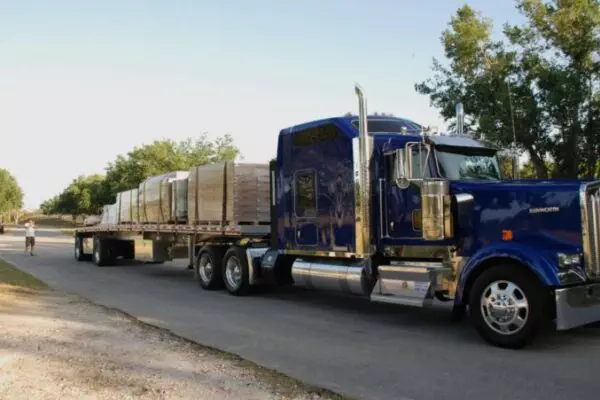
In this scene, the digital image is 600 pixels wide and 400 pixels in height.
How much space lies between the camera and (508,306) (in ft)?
22.8

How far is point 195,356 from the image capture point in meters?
6.61

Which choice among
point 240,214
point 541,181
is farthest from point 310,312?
point 541,181

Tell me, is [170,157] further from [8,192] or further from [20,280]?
[8,192]

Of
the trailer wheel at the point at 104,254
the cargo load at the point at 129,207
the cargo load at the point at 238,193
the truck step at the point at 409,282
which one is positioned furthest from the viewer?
the trailer wheel at the point at 104,254

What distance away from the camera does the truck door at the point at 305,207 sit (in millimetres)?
9969

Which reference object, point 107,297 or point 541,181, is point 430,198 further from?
point 107,297

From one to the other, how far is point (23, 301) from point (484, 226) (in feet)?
26.7

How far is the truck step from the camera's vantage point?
787cm

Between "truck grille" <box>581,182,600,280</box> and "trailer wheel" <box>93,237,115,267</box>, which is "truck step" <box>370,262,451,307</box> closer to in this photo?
"truck grille" <box>581,182,600,280</box>

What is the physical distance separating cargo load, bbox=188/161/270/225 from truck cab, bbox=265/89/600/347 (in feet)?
4.19

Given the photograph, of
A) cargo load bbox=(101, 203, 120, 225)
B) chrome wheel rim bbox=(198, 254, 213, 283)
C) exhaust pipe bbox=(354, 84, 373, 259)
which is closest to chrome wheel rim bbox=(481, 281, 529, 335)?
exhaust pipe bbox=(354, 84, 373, 259)

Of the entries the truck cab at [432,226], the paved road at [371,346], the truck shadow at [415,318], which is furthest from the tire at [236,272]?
the truck cab at [432,226]

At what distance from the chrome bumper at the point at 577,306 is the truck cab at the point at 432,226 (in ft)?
0.04

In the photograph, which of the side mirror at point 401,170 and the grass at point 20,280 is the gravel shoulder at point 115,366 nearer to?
the side mirror at point 401,170
